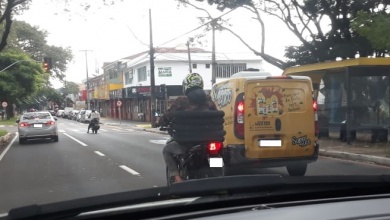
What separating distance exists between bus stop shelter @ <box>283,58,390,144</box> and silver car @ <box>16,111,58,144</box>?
35.0 ft

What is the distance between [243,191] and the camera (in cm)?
270

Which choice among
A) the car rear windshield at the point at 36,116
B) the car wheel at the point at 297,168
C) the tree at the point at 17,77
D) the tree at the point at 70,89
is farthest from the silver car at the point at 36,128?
the tree at the point at 70,89

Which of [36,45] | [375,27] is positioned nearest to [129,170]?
[375,27]

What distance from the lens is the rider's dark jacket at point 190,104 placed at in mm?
6656

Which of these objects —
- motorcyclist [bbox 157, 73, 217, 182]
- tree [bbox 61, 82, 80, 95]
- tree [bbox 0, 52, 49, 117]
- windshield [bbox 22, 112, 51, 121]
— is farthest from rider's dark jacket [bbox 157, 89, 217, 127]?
tree [bbox 61, 82, 80, 95]

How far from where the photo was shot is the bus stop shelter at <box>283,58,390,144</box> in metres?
16.0

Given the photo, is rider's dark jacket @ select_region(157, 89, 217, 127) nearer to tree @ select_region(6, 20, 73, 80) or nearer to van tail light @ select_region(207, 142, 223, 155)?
van tail light @ select_region(207, 142, 223, 155)

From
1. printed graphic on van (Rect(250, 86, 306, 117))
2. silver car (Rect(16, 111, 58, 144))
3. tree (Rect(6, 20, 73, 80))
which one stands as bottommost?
silver car (Rect(16, 111, 58, 144))

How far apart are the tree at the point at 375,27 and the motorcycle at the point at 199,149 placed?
8.63 m

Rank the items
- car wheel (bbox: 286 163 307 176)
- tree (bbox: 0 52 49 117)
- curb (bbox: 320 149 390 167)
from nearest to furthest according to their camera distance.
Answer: car wheel (bbox: 286 163 307 176) → curb (bbox: 320 149 390 167) → tree (bbox: 0 52 49 117)

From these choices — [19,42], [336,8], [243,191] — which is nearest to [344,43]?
[336,8]

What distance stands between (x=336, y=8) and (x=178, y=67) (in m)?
32.3

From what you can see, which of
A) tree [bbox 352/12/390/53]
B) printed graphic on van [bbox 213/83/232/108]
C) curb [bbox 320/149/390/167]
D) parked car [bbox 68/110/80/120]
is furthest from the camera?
parked car [bbox 68/110/80/120]

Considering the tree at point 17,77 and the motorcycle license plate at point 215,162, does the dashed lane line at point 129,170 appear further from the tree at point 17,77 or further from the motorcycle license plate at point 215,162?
the tree at point 17,77
